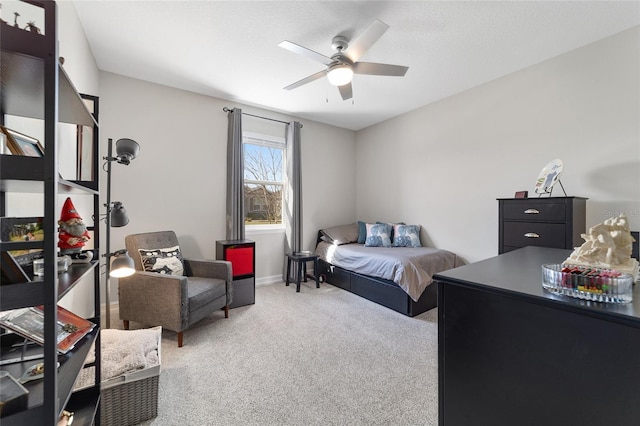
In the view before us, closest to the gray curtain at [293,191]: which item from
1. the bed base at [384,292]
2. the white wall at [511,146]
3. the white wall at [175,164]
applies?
the white wall at [175,164]

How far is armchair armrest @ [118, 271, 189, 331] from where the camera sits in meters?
2.21

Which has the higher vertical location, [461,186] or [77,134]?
[77,134]

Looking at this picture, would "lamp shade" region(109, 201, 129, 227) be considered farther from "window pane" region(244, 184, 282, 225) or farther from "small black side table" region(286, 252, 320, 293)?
"small black side table" region(286, 252, 320, 293)

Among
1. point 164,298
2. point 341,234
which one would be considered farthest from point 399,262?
point 164,298

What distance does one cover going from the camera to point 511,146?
3023 mm

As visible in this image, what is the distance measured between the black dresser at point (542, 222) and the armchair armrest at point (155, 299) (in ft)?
10.0

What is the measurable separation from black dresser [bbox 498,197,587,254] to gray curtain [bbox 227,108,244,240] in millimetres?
3099

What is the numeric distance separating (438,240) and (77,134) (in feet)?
13.4

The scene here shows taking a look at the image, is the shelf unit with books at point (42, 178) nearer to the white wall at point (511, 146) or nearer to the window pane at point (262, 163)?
the window pane at point (262, 163)

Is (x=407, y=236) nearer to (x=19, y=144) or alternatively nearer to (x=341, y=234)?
(x=341, y=234)

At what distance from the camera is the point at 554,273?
0.78 m

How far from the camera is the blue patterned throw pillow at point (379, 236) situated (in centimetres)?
400

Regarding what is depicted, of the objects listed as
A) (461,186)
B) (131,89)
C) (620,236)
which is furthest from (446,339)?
(131,89)

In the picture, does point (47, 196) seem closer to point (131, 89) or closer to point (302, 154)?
point (131, 89)
